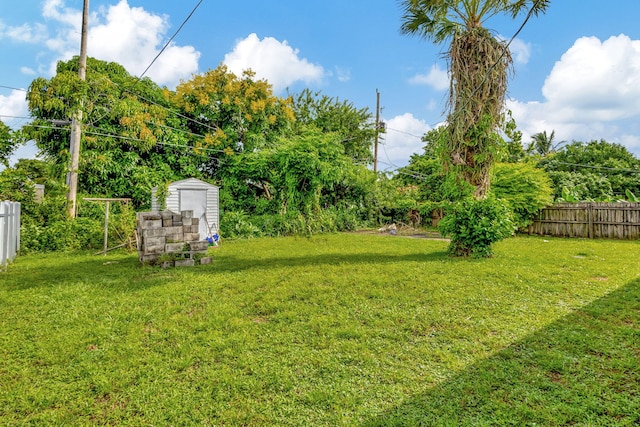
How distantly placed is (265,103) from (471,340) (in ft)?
49.8

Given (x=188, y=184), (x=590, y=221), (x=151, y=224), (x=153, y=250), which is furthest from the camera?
(x=590, y=221)

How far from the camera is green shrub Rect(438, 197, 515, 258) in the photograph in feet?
25.8

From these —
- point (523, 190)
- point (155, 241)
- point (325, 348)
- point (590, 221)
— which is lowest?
point (325, 348)

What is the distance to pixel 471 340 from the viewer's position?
3.54 m

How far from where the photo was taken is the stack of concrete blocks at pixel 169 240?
25.1 ft

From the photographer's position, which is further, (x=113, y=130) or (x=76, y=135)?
(x=113, y=130)

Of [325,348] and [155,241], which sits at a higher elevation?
Answer: [155,241]

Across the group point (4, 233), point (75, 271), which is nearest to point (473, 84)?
point (75, 271)

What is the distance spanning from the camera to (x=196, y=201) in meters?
12.3

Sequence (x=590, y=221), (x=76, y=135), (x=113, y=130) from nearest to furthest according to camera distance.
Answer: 1. (x=76, y=135)
2. (x=590, y=221)
3. (x=113, y=130)

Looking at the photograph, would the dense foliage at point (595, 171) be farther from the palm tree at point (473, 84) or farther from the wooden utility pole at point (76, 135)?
the wooden utility pole at point (76, 135)

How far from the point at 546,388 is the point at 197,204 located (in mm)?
11668

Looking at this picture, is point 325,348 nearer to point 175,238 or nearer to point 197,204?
point 175,238

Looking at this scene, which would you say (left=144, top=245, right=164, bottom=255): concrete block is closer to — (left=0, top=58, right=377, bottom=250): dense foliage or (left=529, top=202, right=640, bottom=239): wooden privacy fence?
(left=0, top=58, right=377, bottom=250): dense foliage
